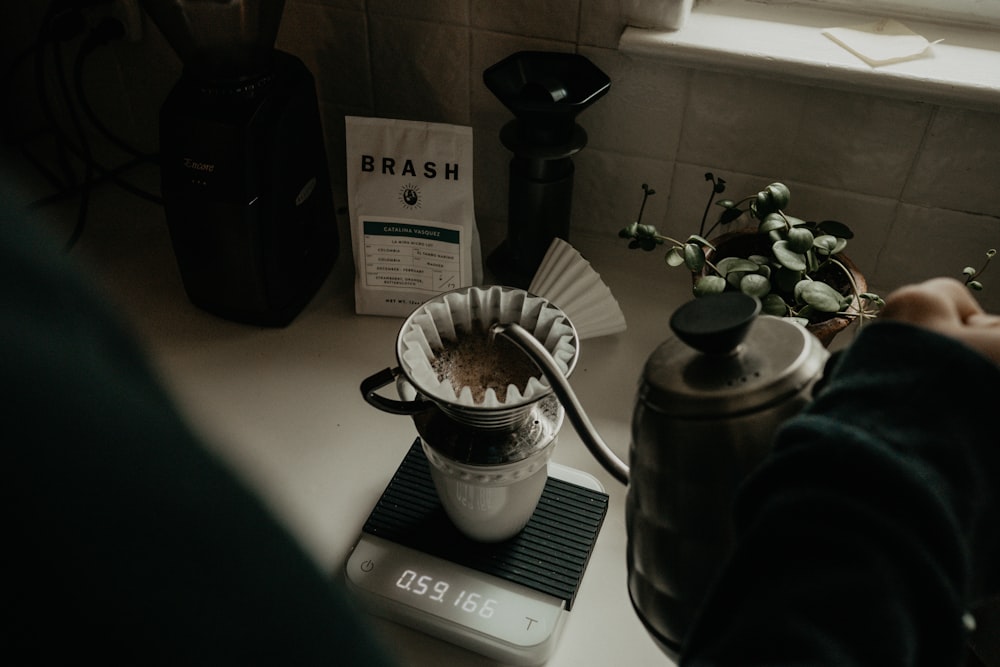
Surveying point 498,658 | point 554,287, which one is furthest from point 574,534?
point 554,287

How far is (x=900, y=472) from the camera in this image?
0.36m

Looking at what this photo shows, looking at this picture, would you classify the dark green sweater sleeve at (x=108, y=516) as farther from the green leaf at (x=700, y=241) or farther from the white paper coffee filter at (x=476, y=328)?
the green leaf at (x=700, y=241)

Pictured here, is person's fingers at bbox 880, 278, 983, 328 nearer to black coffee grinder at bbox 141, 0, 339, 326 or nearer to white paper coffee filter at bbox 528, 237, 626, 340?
white paper coffee filter at bbox 528, 237, 626, 340

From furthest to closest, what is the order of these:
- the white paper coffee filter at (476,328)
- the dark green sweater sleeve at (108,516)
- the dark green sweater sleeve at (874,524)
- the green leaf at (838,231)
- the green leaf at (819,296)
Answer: the green leaf at (838,231)
the green leaf at (819,296)
the white paper coffee filter at (476,328)
the dark green sweater sleeve at (874,524)
the dark green sweater sleeve at (108,516)

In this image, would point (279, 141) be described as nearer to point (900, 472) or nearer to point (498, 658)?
point (498, 658)

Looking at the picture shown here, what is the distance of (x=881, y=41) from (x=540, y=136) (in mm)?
417

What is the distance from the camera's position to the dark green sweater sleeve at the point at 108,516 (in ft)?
0.63

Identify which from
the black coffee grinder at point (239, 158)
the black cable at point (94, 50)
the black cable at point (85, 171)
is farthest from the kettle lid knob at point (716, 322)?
the black cable at point (94, 50)

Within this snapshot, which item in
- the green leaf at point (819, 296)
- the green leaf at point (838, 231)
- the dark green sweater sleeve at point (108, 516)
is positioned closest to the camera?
the dark green sweater sleeve at point (108, 516)

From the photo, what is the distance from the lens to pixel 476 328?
0.75 meters

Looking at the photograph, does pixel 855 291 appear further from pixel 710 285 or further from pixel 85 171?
pixel 85 171

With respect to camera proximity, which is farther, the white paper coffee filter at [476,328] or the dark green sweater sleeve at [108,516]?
the white paper coffee filter at [476,328]

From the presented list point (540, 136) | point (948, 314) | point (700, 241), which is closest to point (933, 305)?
point (948, 314)

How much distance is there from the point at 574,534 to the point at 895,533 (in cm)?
44
